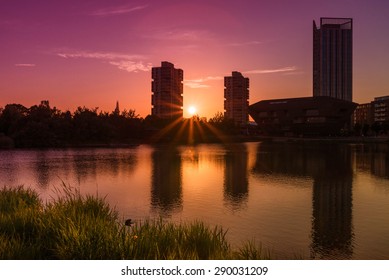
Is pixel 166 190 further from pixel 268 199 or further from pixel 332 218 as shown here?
pixel 332 218

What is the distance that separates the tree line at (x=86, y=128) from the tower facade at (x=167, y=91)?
8.48 m

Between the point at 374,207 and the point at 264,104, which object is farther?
the point at 264,104

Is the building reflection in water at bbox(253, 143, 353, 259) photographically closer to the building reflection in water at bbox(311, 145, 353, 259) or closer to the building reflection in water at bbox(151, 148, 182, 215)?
the building reflection in water at bbox(311, 145, 353, 259)

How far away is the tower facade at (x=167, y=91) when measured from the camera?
153m

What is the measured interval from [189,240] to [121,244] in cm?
231

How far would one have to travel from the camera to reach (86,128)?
120 m

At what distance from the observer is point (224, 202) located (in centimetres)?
2564

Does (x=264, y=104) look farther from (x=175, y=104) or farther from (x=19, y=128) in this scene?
(x=19, y=128)

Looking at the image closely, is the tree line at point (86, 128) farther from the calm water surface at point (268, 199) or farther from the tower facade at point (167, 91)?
the calm water surface at point (268, 199)

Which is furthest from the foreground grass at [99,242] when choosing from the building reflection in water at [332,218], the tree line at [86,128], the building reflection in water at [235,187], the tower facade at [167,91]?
the tower facade at [167,91]

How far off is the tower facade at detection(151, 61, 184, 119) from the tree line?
8.48 m

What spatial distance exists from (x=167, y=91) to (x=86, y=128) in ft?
147

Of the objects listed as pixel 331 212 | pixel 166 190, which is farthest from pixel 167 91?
pixel 331 212
